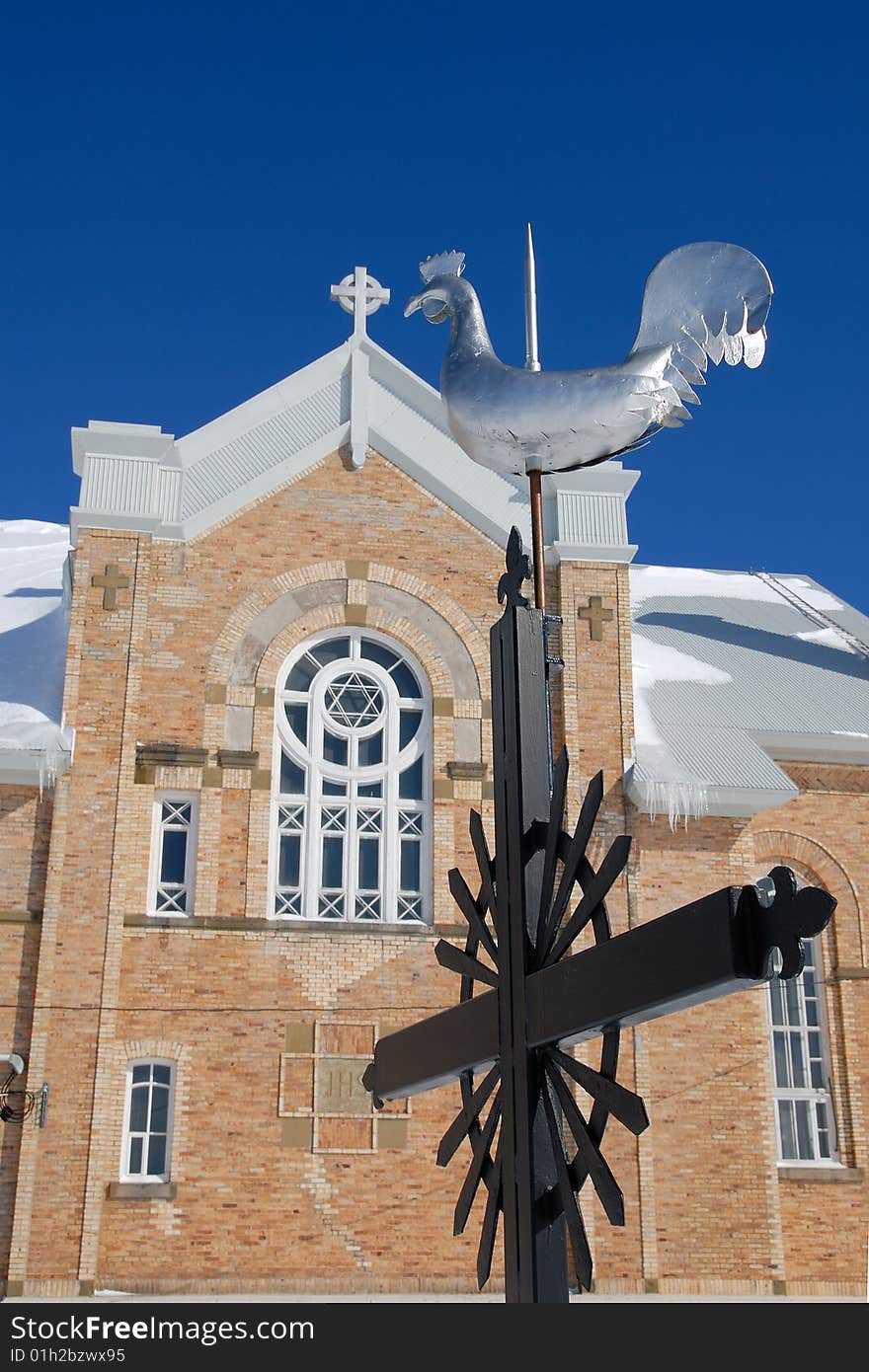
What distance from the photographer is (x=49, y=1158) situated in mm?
16359

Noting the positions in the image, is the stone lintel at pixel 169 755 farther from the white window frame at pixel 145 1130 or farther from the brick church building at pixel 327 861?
Result: the white window frame at pixel 145 1130

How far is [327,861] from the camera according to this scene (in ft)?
60.2

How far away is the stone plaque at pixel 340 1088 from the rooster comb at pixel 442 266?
1224 centimetres

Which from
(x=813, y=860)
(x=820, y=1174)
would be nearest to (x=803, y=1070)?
(x=820, y=1174)

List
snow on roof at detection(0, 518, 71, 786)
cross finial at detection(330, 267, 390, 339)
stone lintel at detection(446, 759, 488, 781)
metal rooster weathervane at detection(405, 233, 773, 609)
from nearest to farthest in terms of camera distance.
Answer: metal rooster weathervane at detection(405, 233, 773, 609), snow on roof at detection(0, 518, 71, 786), stone lintel at detection(446, 759, 488, 781), cross finial at detection(330, 267, 390, 339)

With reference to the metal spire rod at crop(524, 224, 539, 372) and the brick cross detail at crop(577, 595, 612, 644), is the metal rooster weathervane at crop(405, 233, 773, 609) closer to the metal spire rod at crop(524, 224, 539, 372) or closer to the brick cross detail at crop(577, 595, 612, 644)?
the metal spire rod at crop(524, 224, 539, 372)

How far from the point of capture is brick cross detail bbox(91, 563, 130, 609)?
18703mm

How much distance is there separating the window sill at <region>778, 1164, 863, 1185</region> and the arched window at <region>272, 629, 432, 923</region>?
5894 mm

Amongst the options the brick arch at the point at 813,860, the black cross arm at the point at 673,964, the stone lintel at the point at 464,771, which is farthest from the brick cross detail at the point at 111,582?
the black cross arm at the point at 673,964

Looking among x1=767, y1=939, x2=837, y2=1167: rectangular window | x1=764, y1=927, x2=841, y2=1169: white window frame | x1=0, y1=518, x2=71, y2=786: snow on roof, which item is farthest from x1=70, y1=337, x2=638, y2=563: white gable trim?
x1=767, y1=939, x2=837, y2=1167: rectangular window

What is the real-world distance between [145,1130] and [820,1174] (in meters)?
8.74

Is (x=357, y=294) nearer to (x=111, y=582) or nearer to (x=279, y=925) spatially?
(x=111, y=582)

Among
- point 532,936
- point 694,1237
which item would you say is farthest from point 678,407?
point 694,1237

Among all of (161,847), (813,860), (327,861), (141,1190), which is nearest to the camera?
(141,1190)
